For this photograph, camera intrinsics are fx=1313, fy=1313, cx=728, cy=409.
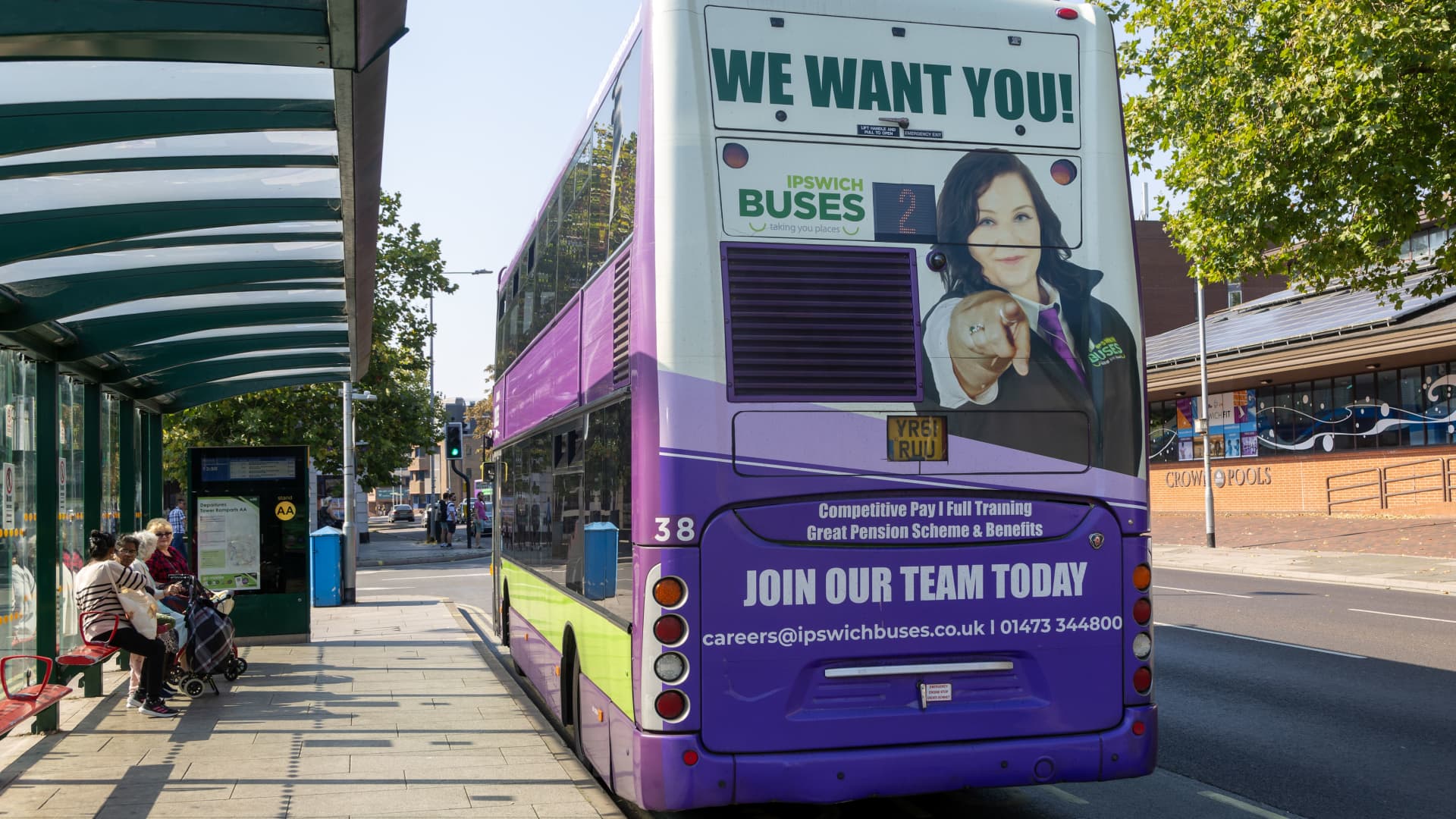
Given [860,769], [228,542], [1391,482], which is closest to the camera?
[860,769]

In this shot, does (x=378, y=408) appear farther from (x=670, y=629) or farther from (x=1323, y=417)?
(x=670, y=629)

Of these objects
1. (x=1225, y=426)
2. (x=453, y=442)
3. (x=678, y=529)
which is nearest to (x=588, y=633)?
(x=678, y=529)

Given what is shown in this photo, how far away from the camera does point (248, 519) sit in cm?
1510

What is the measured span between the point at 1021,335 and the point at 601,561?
93.7 inches

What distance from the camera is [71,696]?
38.7 feet

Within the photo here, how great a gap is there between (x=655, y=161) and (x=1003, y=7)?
187cm

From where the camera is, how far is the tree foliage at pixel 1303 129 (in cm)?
1471

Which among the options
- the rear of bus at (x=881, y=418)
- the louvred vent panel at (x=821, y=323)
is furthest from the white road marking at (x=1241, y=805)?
the louvred vent panel at (x=821, y=323)

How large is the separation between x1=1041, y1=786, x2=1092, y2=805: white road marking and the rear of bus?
1.71 metres

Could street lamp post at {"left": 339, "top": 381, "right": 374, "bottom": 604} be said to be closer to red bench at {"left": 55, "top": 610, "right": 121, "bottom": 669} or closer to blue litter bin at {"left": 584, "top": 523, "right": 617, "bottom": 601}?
red bench at {"left": 55, "top": 610, "right": 121, "bottom": 669}

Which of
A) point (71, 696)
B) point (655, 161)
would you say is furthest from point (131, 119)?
point (71, 696)

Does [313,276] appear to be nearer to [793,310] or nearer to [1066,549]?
[793,310]

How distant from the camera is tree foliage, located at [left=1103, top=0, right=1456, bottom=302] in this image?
14.7 metres

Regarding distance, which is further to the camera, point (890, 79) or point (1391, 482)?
point (1391, 482)
